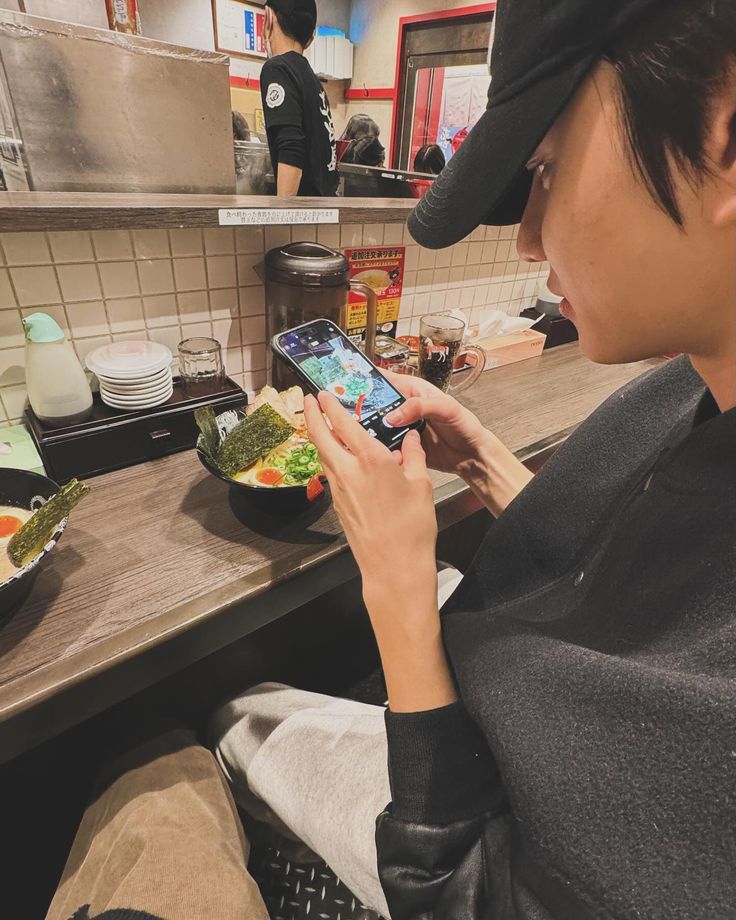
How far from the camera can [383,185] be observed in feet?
7.48

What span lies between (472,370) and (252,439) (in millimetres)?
901

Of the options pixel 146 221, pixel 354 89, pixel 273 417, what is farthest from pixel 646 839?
pixel 354 89

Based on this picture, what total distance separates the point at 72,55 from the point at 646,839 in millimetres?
1473

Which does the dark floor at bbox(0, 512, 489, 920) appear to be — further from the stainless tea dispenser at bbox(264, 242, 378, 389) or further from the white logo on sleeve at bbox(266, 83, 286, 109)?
the white logo on sleeve at bbox(266, 83, 286, 109)

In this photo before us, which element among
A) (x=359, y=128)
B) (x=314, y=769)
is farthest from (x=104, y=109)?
(x=359, y=128)

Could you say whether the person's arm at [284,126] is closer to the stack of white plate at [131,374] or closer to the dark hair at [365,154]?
the stack of white plate at [131,374]

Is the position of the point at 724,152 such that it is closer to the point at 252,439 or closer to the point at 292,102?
the point at 252,439

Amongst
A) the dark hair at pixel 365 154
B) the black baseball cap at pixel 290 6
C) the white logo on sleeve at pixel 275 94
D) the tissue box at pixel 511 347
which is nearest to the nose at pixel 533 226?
the tissue box at pixel 511 347

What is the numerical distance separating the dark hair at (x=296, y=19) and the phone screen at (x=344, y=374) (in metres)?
1.88

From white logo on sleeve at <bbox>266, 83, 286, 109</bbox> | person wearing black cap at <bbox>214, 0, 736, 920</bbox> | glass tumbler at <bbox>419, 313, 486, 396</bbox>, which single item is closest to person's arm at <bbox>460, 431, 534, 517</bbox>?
person wearing black cap at <bbox>214, 0, 736, 920</bbox>

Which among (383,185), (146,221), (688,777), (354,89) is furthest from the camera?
(354,89)

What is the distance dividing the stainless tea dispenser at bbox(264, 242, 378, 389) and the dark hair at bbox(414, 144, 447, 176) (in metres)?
1.39

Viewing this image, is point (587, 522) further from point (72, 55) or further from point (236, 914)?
point (72, 55)

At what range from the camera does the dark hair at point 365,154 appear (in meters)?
3.51
